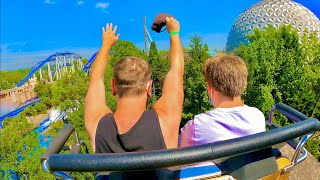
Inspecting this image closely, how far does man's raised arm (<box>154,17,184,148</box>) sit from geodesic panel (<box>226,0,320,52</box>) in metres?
29.0

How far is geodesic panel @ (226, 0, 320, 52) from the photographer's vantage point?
97.3 feet

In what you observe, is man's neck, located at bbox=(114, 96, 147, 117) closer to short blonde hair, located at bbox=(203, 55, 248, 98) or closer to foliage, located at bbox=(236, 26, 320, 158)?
short blonde hair, located at bbox=(203, 55, 248, 98)

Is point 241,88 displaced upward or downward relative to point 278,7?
A: downward

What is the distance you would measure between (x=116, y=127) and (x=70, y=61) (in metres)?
55.1

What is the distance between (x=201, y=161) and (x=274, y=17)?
101 feet

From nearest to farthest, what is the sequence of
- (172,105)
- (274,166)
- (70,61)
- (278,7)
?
(274,166)
(172,105)
(278,7)
(70,61)

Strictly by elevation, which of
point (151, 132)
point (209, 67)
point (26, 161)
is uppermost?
point (209, 67)

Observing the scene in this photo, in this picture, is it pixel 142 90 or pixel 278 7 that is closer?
pixel 142 90

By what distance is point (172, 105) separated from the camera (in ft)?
5.96

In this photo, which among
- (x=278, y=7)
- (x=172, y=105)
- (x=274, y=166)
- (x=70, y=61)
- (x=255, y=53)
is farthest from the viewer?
(x=70, y=61)

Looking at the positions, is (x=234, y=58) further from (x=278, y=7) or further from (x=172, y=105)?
(x=278, y=7)

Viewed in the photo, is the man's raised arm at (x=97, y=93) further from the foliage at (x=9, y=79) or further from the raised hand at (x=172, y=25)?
the foliage at (x=9, y=79)

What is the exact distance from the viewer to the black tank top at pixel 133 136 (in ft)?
5.34

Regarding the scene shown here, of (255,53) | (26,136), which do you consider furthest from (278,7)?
(26,136)
